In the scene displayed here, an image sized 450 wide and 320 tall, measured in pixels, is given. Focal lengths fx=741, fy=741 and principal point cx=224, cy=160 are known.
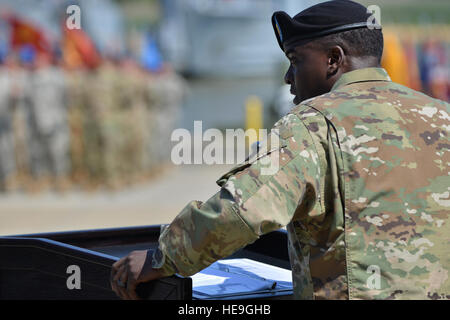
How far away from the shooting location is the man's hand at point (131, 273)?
71.0 inches

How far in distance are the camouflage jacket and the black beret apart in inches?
6.8

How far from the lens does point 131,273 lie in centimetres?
182

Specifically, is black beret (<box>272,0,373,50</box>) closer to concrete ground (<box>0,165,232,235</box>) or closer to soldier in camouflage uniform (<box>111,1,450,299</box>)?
soldier in camouflage uniform (<box>111,1,450,299</box>)

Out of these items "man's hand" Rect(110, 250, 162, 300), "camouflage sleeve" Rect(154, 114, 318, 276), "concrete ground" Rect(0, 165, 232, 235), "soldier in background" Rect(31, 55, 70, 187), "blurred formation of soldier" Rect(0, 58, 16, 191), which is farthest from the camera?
"soldier in background" Rect(31, 55, 70, 187)

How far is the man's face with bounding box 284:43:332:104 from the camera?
6.18ft

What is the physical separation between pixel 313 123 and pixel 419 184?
0.29m

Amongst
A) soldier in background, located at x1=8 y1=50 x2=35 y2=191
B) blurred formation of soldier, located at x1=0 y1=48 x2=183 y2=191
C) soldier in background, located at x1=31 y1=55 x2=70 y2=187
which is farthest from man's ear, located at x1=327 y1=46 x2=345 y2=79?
soldier in background, located at x1=8 y1=50 x2=35 y2=191

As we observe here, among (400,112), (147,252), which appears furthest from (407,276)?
(147,252)

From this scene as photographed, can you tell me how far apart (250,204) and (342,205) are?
24 cm

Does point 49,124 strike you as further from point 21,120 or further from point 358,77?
point 358,77

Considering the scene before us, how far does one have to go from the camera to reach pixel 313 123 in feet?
5.68

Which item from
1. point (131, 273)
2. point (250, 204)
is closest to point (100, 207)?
point (131, 273)
